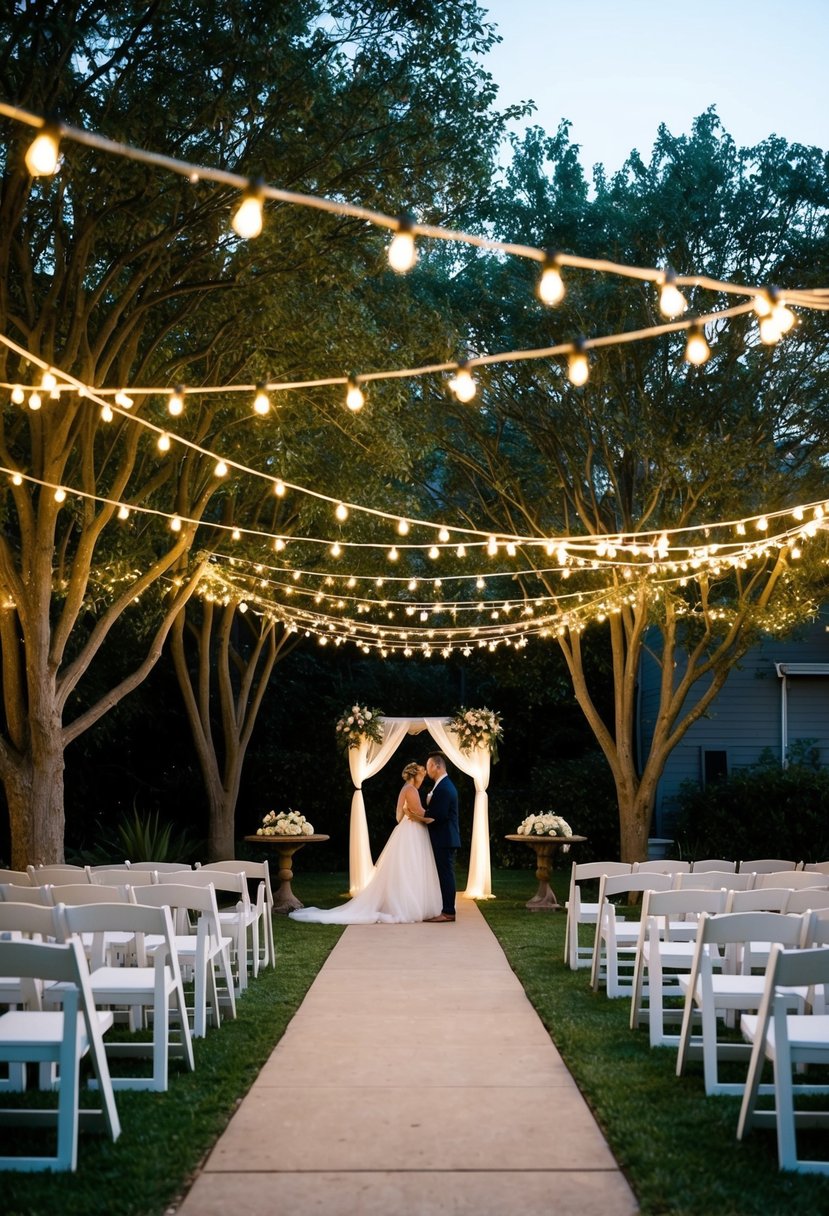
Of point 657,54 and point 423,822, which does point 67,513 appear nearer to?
point 423,822

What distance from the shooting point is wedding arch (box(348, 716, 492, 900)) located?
55.1 feet

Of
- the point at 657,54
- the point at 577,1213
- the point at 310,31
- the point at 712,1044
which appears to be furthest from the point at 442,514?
the point at 577,1213

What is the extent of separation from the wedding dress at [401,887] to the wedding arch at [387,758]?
2.39 meters

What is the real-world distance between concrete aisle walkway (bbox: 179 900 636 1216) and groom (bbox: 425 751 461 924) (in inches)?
201

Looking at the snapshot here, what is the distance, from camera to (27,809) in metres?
10.6

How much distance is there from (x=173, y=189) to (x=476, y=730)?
33.3 feet

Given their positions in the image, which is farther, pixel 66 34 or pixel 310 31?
pixel 310 31

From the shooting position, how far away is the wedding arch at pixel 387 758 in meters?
16.8

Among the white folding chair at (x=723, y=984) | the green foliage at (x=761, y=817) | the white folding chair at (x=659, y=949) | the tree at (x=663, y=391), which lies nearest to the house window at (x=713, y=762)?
the green foliage at (x=761, y=817)

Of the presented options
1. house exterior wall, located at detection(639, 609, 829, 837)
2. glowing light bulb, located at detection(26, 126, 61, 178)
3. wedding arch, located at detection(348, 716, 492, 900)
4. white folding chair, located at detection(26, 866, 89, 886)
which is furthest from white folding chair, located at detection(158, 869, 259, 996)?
house exterior wall, located at detection(639, 609, 829, 837)

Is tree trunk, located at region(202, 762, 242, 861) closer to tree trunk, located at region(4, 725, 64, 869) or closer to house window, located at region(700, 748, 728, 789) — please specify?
tree trunk, located at region(4, 725, 64, 869)

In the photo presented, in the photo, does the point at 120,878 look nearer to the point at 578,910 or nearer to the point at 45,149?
the point at 578,910

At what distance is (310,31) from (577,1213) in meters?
8.13

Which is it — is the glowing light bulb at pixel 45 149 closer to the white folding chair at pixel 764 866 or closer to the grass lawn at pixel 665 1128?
the grass lawn at pixel 665 1128
